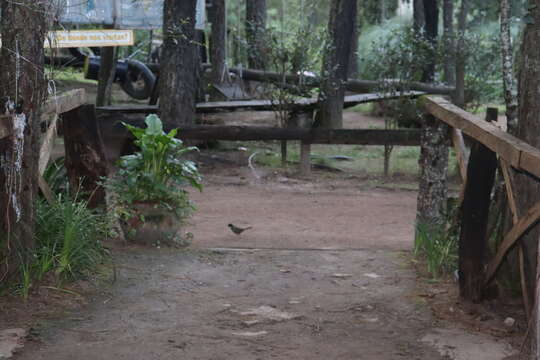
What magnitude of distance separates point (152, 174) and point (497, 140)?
3.34 m

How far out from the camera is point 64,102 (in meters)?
6.41

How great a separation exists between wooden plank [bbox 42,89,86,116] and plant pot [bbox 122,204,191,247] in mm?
942

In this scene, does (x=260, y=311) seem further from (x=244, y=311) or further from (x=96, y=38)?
(x=96, y=38)

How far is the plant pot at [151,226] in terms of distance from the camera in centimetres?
701

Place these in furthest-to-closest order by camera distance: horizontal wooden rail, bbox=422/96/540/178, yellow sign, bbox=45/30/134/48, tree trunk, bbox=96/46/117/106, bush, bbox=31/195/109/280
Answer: tree trunk, bbox=96/46/117/106 < yellow sign, bbox=45/30/134/48 < bush, bbox=31/195/109/280 < horizontal wooden rail, bbox=422/96/540/178

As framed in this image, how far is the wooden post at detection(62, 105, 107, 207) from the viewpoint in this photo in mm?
7047

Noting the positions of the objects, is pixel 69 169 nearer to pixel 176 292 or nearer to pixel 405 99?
pixel 176 292

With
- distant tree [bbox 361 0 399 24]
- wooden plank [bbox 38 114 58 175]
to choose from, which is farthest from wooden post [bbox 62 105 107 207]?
distant tree [bbox 361 0 399 24]

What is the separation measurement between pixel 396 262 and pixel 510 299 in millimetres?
1533

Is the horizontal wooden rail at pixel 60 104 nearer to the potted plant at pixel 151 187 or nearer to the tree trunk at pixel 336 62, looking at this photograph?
the potted plant at pixel 151 187

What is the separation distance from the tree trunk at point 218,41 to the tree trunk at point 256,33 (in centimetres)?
55

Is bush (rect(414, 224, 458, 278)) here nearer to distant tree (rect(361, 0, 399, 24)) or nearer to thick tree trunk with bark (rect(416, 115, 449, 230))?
thick tree trunk with bark (rect(416, 115, 449, 230))

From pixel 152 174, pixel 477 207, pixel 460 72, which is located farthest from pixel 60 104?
pixel 460 72

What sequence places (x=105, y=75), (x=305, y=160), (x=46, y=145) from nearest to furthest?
(x=46, y=145) < (x=305, y=160) < (x=105, y=75)
